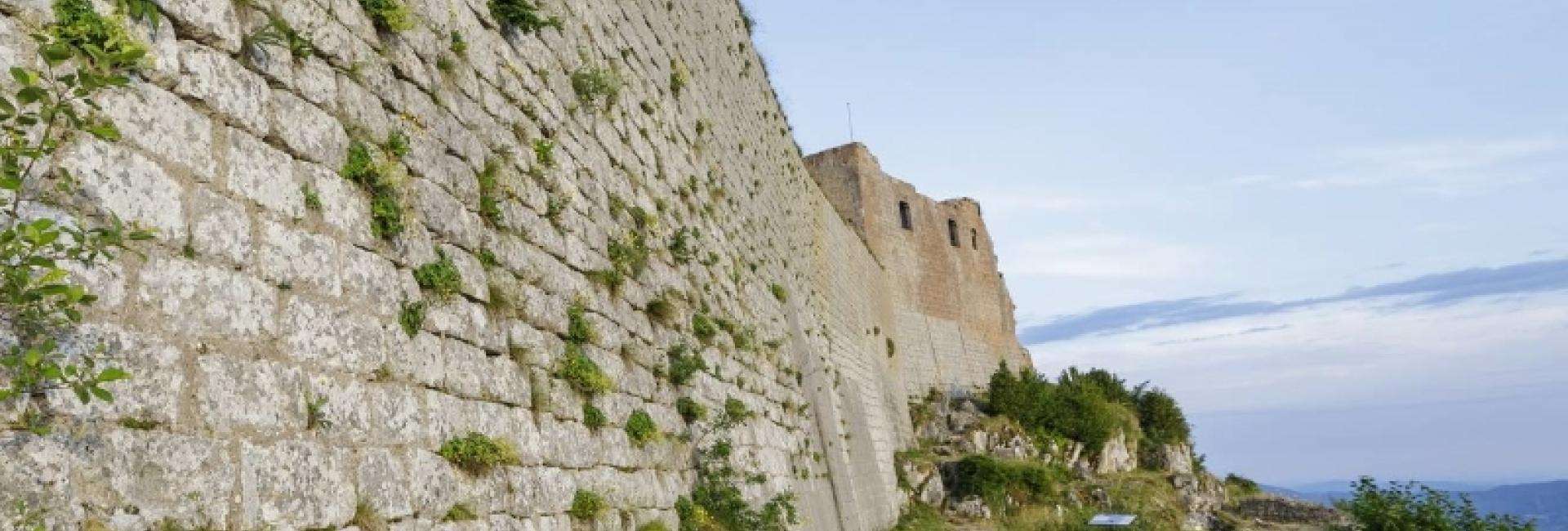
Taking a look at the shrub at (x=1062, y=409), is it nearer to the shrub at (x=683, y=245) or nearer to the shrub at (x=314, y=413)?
the shrub at (x=683, y=245)

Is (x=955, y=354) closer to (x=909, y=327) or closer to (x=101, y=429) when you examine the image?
(x=909, y=327)

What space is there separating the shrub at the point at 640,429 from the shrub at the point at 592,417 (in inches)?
19.1

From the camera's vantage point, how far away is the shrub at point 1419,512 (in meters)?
13.3

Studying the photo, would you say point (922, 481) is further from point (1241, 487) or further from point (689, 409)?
point (1241, 487)

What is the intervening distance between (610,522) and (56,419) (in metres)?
3.08

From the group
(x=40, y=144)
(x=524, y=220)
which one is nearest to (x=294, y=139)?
(x=40, y=144)

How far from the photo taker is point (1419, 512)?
13.5 meters

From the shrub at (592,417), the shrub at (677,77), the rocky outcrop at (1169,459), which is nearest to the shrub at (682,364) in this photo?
the shrub at (592,417)

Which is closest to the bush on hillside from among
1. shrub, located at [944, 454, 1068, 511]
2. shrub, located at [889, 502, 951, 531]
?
shrub, located at [944, 454, 1068, 511]

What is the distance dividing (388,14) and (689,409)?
143 inches

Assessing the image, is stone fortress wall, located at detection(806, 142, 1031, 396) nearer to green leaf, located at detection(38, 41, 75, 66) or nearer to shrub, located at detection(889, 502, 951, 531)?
shrub, located at detection(889, 502, 951, 531)

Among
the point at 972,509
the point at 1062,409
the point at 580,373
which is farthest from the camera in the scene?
the point at 1062,409

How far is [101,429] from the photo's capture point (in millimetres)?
2559

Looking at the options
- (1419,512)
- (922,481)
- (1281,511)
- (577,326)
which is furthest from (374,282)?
(1281,511)
